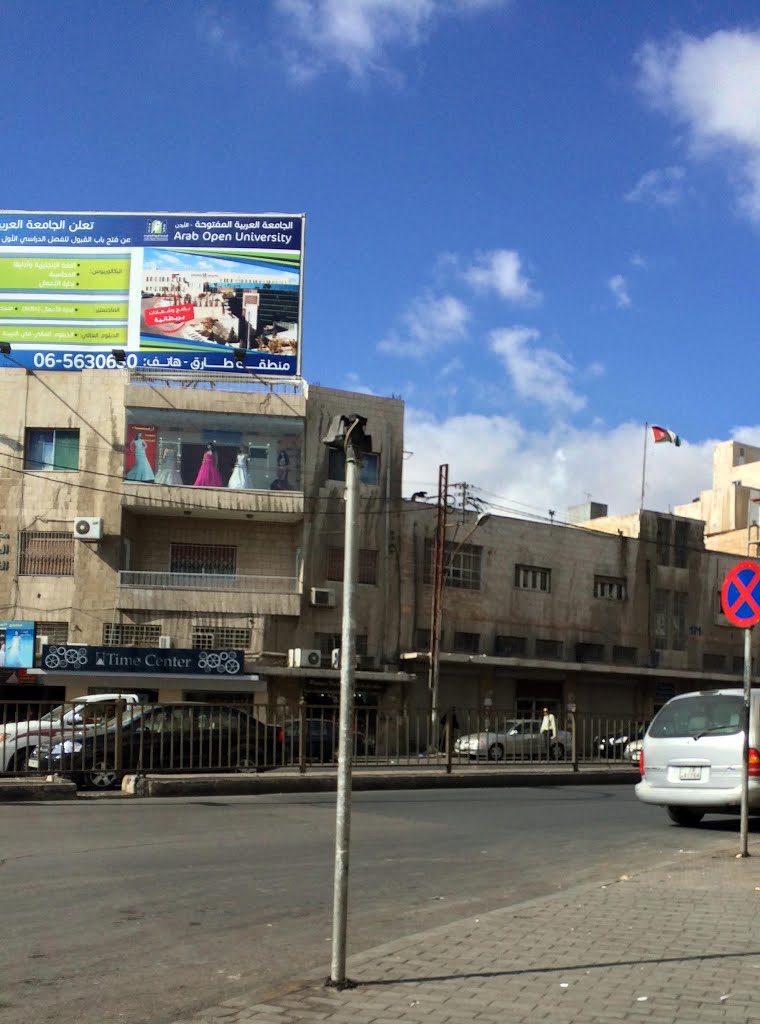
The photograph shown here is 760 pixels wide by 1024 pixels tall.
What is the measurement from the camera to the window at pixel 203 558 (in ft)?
139

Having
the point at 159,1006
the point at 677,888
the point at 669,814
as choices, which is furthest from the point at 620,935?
the point at 669,814

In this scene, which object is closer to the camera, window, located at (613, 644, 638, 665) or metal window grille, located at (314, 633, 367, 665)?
metal window grille, located at (314, 633, 367, 665)

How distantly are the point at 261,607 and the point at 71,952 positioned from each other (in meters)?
35.1

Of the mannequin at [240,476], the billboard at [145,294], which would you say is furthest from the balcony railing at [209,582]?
the billboard at [145,294]

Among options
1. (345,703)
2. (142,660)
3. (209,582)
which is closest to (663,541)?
(209,582)

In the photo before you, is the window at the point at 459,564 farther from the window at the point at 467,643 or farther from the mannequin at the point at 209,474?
the mannequin at the point at 209,474

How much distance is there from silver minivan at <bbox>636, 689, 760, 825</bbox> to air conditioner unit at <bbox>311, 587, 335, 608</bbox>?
28.5 meters

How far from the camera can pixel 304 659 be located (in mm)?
41094

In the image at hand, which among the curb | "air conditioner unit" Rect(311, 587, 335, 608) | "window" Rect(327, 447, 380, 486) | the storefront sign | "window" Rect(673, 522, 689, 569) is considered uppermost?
"window" Rect(327, 447, 380, 486)

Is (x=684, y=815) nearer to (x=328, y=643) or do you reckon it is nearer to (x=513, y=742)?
(x=513, y=742)

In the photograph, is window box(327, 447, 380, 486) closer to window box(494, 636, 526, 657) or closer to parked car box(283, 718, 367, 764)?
window box(494, 636, 526, 657)

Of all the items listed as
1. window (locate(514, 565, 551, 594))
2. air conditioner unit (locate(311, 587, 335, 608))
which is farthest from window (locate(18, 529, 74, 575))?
window (locate(514, 565, 551, 594))

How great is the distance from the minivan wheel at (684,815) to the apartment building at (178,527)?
26.1 metres

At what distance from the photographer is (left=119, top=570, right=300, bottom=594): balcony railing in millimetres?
41062
